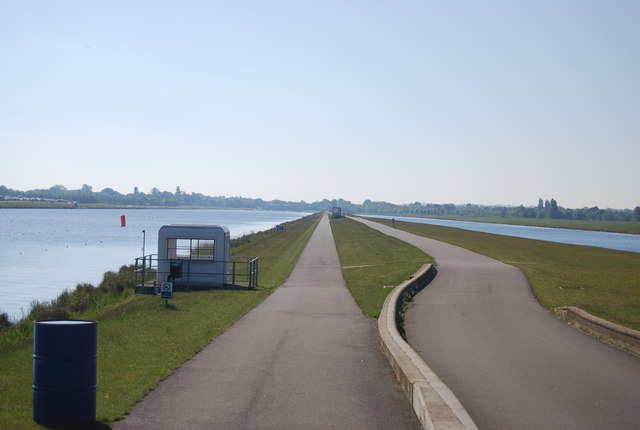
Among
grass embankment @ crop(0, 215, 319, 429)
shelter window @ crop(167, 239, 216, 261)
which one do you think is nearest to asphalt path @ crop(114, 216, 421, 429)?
grass embankment @ crop(0, 215, 319, 429)

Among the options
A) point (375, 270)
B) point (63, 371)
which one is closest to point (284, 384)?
point (63, 371)

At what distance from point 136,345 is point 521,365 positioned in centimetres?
699

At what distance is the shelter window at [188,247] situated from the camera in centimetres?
2783

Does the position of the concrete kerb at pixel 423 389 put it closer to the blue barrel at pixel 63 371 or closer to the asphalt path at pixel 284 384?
the asphalt path at pixel 284 384

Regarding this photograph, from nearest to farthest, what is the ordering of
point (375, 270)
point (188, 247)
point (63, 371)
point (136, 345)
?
point (63, 371)
point (136, 345)
point (188, 247)
point (375, 270)

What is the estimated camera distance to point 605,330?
15695 mm

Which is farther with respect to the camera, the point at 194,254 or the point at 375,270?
the point at 375,270

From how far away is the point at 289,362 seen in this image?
1227cm

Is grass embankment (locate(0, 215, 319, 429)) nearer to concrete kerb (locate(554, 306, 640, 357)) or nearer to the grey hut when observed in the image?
the grey hut

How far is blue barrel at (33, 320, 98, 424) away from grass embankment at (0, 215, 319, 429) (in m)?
0.26

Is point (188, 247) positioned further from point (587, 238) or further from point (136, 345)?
point (587, 238)

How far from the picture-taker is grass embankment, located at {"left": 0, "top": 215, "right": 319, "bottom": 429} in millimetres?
9461

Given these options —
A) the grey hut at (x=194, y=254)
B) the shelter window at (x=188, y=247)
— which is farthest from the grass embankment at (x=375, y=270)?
the shelter window at (x=188, y=247)

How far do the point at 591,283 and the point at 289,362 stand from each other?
20.6 metres
